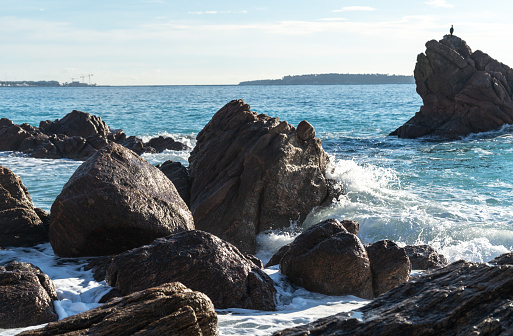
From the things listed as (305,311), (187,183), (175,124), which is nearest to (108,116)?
(175,124)

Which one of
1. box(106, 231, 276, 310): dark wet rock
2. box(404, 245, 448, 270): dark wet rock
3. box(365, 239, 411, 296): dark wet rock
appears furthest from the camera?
box(404, 245, 448, 270): dark wet rock

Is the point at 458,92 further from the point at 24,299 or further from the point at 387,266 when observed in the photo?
the point at 24,299

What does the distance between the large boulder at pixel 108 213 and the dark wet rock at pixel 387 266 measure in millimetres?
2476

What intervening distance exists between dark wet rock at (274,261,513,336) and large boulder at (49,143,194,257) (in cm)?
365

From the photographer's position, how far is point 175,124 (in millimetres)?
38781

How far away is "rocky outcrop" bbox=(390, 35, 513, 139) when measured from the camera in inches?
1072

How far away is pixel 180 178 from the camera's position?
37.3 ft

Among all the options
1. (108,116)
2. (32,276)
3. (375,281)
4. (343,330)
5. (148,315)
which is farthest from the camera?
(108,116)

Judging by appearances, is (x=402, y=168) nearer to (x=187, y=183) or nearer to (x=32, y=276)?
(x=187, y=183)

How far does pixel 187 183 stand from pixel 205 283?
606cm

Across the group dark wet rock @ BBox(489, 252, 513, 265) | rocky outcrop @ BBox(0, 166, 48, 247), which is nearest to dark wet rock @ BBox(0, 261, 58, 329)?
rocky outcrop @ BBox(0, 166, 48, 247)

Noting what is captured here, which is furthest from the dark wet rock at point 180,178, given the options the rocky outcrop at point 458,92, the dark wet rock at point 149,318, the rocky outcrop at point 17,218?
the rocky outcrop at point 458,92

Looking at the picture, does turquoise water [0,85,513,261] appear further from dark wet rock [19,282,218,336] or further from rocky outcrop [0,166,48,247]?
dark wet rock [19,282,218,336]

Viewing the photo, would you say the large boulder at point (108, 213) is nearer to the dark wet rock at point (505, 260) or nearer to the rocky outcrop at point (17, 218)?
the rocky outcrop at point (17, 218)
